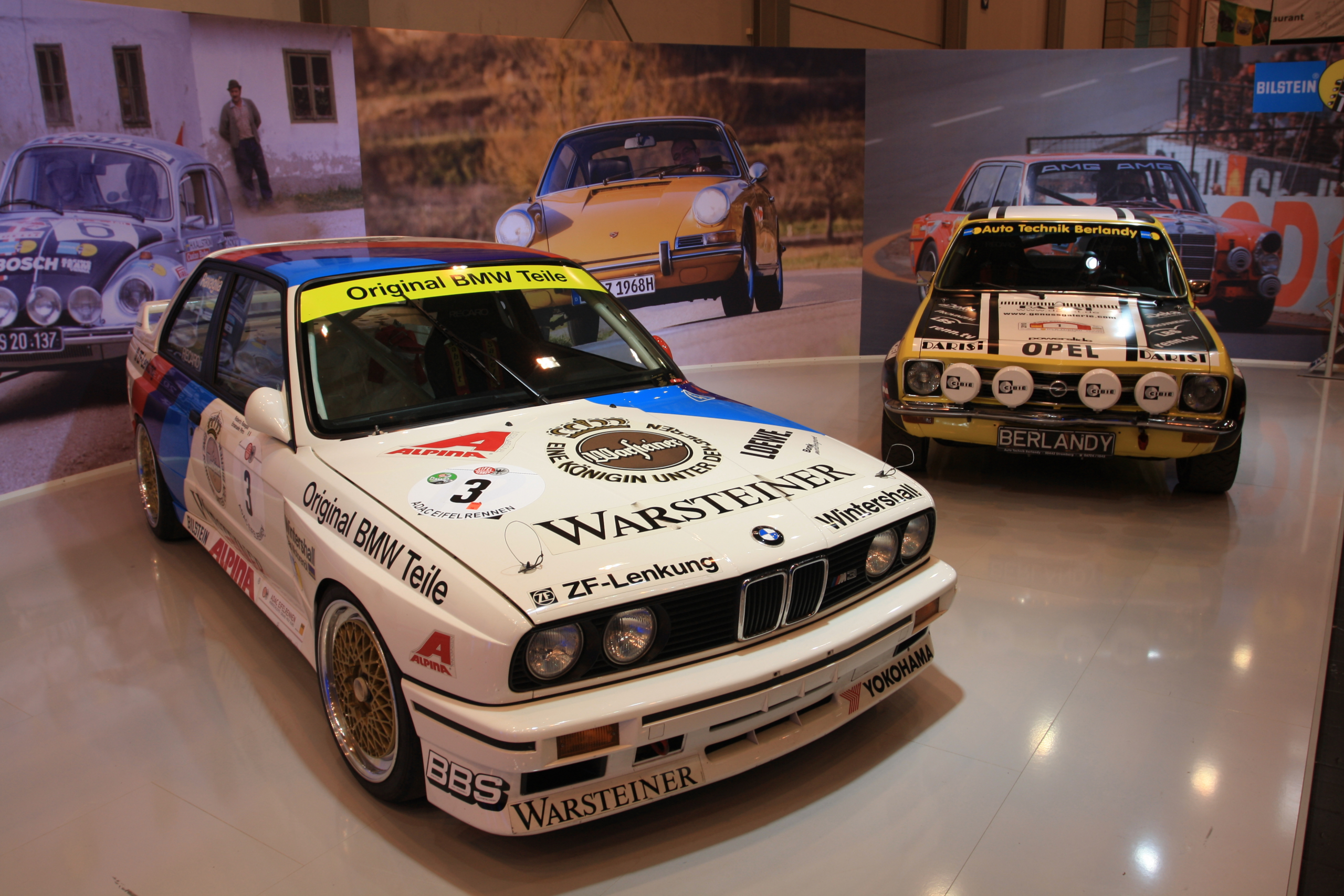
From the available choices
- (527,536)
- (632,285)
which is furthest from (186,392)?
(632,285)

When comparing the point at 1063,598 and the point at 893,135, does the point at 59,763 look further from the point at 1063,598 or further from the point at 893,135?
the point at 893,135

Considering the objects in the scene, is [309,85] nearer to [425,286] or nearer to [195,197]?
[195,197]

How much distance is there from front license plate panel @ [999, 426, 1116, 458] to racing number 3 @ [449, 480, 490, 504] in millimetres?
2893

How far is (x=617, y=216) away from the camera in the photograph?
22.9ft

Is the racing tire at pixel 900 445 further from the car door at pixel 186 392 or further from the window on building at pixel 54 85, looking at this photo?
the window on building at pixel 54 85

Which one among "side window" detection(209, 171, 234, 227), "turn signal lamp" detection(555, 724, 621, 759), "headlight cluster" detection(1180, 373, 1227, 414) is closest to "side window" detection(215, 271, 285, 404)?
"turn signal lamp" detection(555, 724, 621, 759)


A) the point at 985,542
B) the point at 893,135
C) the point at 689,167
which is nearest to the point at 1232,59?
the point at 893,135

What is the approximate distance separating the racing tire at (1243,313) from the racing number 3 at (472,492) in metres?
8.02

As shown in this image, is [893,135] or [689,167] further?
[893,135]

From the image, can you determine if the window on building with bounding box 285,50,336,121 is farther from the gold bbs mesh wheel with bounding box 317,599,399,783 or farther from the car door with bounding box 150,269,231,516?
the gold bbs mesh wheel with bounding box 317,599,399,783

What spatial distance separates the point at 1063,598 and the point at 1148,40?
1834cm

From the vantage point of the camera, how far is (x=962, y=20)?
500 inches

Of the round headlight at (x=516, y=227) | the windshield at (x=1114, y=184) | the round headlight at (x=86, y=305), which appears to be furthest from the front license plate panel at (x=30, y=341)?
the windshield at (x=1114, y=184)

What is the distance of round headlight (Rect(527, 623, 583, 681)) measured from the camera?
1.91m
